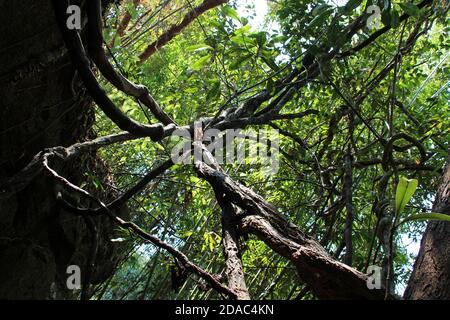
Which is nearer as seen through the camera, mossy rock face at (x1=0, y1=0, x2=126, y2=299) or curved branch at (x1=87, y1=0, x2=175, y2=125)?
curved branch at (x1=87, y1=0, x2=175, y2=125)

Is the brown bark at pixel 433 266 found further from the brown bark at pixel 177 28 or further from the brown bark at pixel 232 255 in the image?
the brown bark at pixel 177 28

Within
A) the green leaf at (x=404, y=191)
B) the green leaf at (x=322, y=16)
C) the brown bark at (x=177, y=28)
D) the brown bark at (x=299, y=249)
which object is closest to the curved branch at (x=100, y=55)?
the brown bark at (x=299, y=249)

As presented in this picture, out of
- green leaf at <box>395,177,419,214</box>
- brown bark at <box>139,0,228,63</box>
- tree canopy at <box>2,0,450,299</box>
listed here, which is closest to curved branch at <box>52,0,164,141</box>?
tree canopy at <box>2,0,450,299</box>

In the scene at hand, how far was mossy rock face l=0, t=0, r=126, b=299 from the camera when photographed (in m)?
1.64

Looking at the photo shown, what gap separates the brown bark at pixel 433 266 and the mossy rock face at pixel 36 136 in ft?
4.77

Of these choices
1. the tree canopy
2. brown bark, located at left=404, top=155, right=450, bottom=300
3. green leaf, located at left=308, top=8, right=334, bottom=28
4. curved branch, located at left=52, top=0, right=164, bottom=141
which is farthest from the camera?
green leaf, located at left=308, top=8, right=334, bottom=28

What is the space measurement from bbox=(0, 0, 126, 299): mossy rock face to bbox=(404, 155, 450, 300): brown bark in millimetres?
1453

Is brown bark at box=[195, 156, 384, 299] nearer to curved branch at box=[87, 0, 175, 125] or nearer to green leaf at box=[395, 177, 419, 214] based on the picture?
green leaf at box=[395, 177, 419, 214]

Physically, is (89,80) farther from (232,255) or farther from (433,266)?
(433,266)

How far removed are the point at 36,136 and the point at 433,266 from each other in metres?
1.53

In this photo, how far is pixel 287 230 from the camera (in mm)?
958

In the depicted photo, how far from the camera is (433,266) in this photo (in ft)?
2.06
